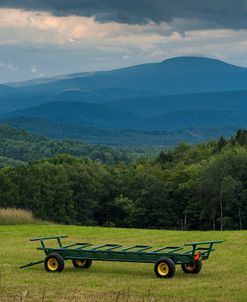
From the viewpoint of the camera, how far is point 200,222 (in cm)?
8119

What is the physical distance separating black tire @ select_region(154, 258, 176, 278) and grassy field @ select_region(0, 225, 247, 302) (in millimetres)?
157

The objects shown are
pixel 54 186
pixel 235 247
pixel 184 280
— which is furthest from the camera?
pixel 54 186

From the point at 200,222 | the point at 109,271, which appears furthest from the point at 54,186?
the point at 109,271

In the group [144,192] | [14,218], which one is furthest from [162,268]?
[144,192]

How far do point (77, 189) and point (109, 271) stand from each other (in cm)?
8291

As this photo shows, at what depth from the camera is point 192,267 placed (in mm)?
15391

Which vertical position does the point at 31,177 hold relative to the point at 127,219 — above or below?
above

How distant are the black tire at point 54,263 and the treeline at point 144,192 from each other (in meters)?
55.6

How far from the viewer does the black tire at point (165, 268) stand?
14.7 meters

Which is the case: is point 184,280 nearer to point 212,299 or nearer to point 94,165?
point 212,299

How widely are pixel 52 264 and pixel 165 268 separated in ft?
9.74

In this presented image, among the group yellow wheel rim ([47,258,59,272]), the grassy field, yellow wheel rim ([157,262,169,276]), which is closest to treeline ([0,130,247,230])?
the grassy field

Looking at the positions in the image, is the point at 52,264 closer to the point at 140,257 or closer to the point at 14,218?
the point at 140,257

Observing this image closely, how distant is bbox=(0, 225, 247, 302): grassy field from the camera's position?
495 inches
